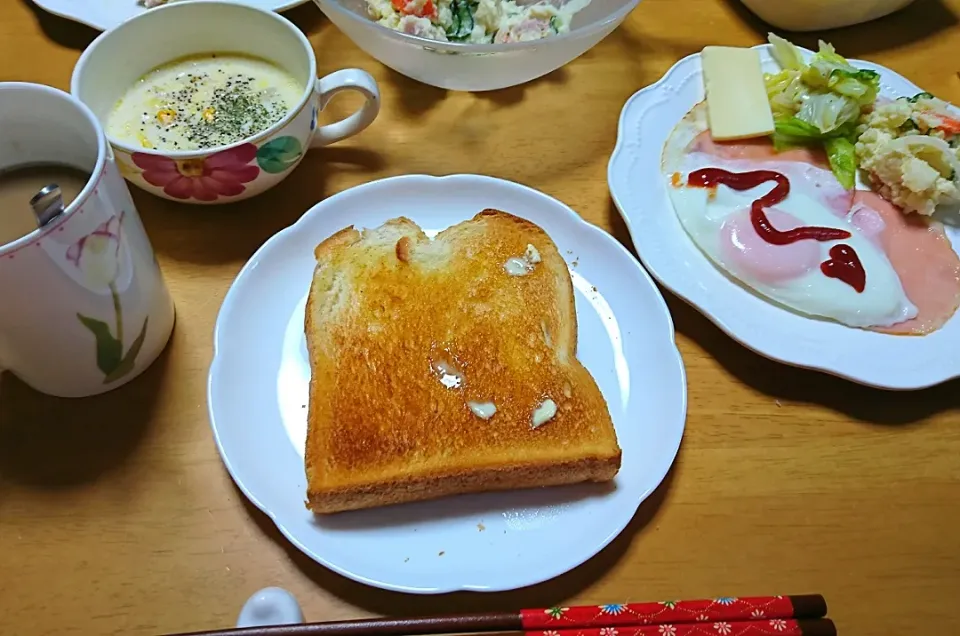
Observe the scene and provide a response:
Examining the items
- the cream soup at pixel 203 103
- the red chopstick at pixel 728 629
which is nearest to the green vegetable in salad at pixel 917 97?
the red chopstick at pixel 728 629

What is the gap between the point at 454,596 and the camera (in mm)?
952

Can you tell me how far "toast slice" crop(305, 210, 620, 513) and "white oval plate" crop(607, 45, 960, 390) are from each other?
0.20 m

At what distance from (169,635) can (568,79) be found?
1.29 metres

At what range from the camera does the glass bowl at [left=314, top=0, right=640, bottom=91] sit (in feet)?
4.25

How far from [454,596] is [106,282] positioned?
2.01 ft

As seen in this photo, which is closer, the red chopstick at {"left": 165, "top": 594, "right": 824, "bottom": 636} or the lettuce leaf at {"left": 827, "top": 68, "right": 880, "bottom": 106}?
the red chopstick at {"left": 165, "top": 594, "right": 824, "bottom": 636}

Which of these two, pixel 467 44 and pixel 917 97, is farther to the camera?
pixel 917 97

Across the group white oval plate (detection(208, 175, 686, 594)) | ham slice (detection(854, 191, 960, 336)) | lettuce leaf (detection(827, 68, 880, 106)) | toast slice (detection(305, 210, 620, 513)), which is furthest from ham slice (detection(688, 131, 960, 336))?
toast slice (detection(305, 210, 620, 513))

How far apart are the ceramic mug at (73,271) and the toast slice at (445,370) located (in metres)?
0.26

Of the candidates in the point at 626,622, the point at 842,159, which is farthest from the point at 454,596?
the point at 842,159

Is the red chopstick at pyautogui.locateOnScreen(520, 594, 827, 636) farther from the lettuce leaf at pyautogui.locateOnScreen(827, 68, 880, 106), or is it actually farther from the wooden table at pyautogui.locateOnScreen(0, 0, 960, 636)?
the lettuce leaf at pyautogui.locateOnScreen(827, 68, 880, 106)

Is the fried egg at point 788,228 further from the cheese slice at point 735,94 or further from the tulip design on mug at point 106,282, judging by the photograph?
the tulip design on mug at point 106,282

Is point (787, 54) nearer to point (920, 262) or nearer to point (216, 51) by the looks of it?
point (920, 262)

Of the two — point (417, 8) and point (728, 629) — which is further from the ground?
point (417, 8)
